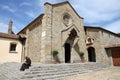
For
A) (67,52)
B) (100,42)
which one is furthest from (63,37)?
(100,42)

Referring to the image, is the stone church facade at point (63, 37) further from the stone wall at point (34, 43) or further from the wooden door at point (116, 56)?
the wooden door at point (116, 56)

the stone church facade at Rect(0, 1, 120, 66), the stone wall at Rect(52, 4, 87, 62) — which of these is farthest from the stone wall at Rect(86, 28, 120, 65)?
the stone wall at Rect(52, 4, 87, 62)

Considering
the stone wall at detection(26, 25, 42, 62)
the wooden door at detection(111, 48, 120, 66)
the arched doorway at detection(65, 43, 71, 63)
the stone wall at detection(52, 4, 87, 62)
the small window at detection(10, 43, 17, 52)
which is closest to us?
the stone wall at detection(52, 4, 87, 62)

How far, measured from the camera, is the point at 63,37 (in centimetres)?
1461

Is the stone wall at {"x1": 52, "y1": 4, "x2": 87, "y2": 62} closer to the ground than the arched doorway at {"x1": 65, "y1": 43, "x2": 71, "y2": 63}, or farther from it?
farther from it

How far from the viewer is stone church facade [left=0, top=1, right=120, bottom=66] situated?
43.9 feet

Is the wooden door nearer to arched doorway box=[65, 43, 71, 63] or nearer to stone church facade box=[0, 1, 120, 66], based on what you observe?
stone church facade box=[0, 1, 120, 66]

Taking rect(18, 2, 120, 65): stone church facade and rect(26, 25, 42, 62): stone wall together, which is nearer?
rect(18, 2, 120, 65): stone church facade

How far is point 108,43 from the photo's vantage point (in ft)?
61.8

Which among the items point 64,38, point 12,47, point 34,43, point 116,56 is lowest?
point 116,56

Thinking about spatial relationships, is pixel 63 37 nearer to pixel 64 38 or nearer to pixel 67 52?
pixel 64 38

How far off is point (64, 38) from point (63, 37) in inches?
7.4

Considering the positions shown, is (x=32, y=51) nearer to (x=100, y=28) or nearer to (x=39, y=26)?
(x=39, y=26)

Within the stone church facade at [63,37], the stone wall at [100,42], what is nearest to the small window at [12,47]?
the stone church facade at [63,37]
